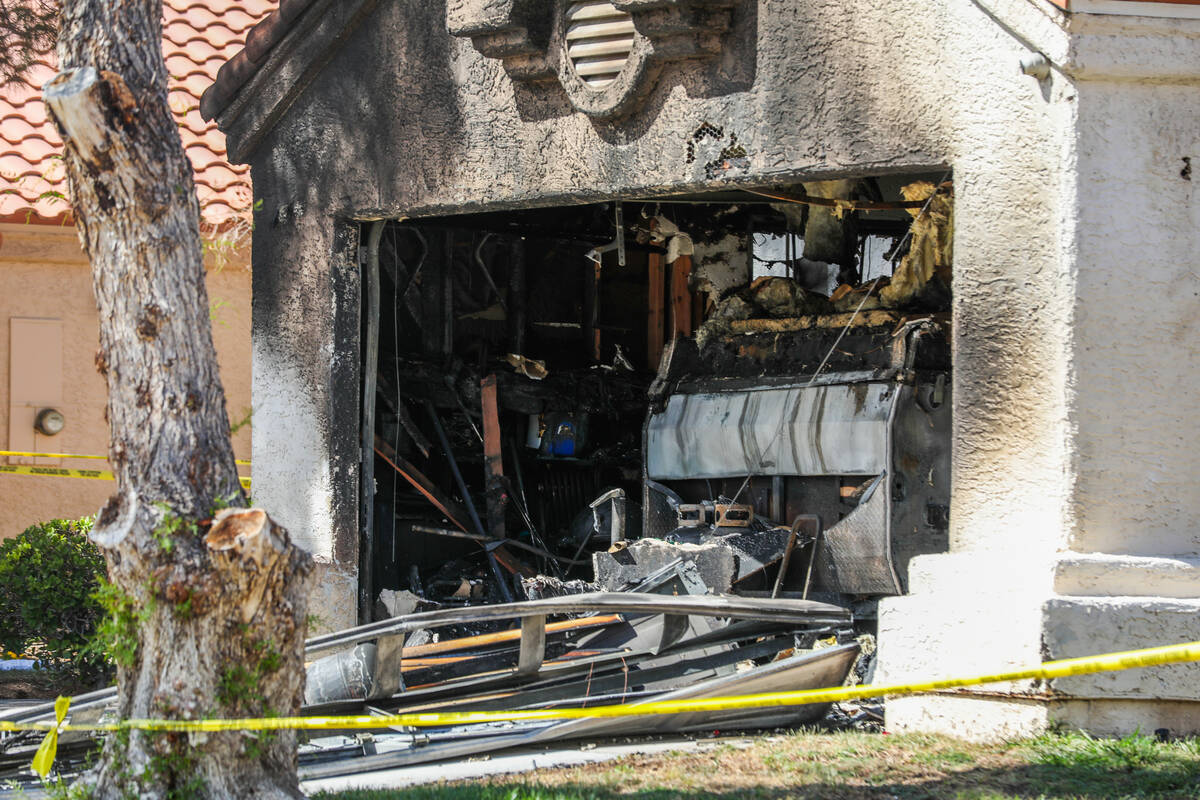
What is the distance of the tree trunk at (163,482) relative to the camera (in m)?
4.84

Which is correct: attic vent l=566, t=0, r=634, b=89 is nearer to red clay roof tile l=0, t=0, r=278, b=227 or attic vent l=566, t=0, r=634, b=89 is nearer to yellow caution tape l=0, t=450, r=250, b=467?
red clay roof tile l=0, t=0, r=278, b=227

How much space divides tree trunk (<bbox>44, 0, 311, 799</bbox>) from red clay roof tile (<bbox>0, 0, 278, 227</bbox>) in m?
5.43

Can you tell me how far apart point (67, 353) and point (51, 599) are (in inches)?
143

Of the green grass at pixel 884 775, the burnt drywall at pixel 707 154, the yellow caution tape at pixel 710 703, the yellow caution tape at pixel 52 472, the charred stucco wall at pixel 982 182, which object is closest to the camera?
the yellow caution tape at pixel 710 703

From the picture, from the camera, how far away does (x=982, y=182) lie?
6.73 m

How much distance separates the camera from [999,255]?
6.65 m

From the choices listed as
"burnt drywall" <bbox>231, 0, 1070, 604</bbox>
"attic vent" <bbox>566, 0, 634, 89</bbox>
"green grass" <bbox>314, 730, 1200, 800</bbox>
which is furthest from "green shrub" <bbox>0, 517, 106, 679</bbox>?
"attic vent" <bbox>566, 0, 634, 89</bbox>

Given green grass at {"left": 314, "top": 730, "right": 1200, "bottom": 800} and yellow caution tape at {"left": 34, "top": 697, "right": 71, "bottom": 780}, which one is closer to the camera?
yellow caution tape at {"left": 34, "top": 697, "right": 71, "bottom": 780}

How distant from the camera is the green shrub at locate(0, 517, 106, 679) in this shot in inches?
364

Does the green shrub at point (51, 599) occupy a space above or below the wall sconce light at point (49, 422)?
below

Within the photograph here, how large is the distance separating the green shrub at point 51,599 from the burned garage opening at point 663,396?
1932 millimetres

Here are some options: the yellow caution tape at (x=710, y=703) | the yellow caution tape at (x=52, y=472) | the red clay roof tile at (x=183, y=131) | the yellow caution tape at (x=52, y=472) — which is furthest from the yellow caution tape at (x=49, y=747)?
the yellow caution tape at (x=52, y=472)

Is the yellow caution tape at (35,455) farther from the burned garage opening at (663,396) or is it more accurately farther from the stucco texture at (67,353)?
the burned garage opening at (663,396)

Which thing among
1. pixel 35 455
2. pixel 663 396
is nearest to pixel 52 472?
pixel 35 455
